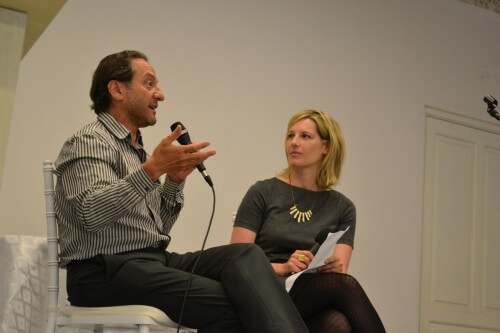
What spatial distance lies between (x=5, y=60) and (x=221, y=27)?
2771 millimetres

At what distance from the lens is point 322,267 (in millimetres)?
2646

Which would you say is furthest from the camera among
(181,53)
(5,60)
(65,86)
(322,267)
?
(181,53)

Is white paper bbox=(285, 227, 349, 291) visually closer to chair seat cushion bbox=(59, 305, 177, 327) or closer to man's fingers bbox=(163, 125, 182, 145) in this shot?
chair seat cushion bbox=(59, 305, 177, 327)

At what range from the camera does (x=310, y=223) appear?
2826 mm

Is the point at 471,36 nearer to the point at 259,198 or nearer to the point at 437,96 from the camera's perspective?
the point at 437,96

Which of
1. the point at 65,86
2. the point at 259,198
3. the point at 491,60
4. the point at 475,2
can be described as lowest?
the point at 259,198

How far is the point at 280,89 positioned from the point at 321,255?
2.17 meters

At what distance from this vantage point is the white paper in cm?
244

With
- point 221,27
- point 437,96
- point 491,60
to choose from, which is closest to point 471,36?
A: point 491,60

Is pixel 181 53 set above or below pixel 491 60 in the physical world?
below

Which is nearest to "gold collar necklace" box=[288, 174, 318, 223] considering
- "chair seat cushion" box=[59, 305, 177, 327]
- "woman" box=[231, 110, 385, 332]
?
"woman" box=[231, 110, 385, 332]

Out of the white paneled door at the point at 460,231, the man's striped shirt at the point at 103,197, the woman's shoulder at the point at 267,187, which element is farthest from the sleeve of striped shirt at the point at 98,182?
the white paneled door at the point at 460,231

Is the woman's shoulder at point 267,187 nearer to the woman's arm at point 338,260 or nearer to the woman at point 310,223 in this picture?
the woman at point 310,223

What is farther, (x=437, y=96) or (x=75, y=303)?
(x=437, y=96)
